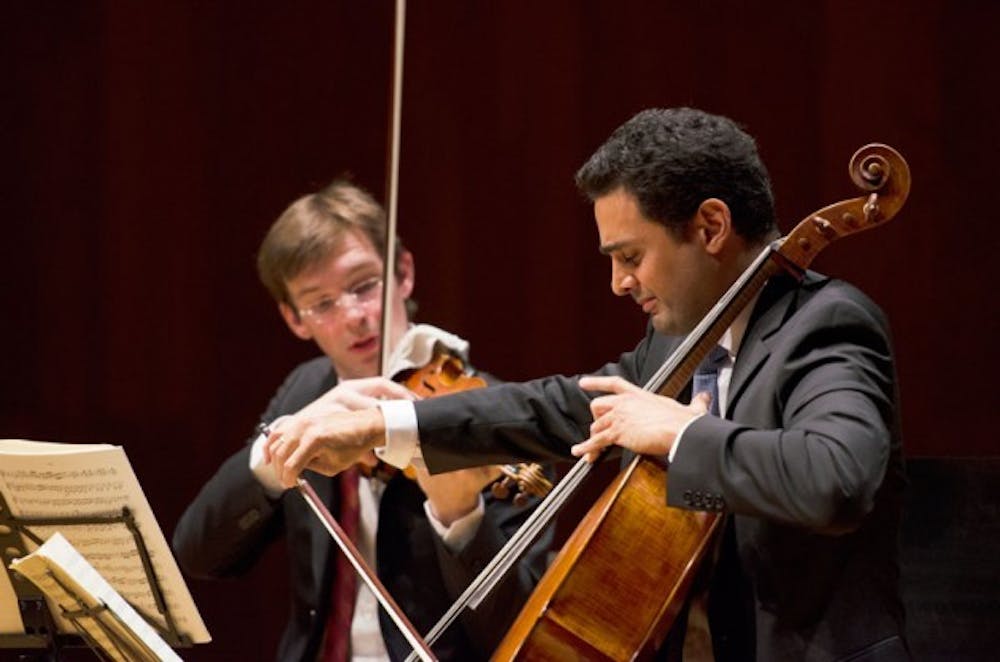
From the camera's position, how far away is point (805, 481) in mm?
1608

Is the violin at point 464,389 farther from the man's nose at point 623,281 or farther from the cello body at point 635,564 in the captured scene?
the cello body at point 635,564

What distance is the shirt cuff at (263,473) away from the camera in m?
2.68

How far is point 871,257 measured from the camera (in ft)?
10.3

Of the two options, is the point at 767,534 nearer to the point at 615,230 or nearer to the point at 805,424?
the point at 805,424

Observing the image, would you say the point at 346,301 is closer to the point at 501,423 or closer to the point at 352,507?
the point at 352,507

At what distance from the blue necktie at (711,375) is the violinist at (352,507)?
1.60 ft

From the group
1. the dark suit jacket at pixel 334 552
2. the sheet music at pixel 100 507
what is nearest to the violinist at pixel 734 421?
the sheet music at pixel 100 507

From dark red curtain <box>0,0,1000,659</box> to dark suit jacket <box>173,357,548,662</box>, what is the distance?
77cm

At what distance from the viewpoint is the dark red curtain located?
10.2 feet

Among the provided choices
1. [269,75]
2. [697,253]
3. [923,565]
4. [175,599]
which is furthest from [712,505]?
[269,75]

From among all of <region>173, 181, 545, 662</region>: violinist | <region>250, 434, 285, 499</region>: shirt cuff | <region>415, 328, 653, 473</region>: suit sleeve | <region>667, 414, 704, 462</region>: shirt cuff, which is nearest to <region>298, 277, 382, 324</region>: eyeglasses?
<region>173, 181, 545, 662</region>: violinist

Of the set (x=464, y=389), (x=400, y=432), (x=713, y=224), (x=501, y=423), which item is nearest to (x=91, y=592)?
(x=400, y=432)

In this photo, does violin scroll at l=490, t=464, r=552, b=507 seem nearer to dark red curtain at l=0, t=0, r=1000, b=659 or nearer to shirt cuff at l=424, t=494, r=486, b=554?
shirt cuff at l=424, t=494, r=486, b=554

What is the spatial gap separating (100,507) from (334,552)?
73 cm
